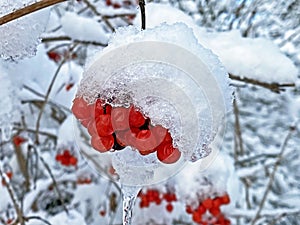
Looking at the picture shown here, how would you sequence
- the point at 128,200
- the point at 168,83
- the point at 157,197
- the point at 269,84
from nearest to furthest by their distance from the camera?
the point at 168,83 → the point at 128,200 → the point at 269,84 → the point at 157,197

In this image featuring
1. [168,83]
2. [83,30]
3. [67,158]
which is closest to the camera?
[168,83]

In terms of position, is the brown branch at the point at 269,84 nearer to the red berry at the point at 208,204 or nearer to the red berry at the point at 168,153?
the red berry at the point at 168,153

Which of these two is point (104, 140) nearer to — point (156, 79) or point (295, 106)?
point (156, 79)

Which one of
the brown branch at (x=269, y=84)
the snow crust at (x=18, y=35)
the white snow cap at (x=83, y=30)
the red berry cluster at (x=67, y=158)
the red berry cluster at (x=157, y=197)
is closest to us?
the snow crust at (x=18, y=35)

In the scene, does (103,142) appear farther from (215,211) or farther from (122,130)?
(215,211)

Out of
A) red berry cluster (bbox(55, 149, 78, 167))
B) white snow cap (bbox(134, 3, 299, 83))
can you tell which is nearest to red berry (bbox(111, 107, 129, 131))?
white snow cap (bbox(134, 3, 299, 83))

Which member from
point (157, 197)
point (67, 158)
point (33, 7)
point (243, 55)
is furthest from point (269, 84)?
point (67, 158)

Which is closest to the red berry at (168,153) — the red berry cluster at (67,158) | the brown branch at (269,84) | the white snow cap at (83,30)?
the brown branch at (269,84)
